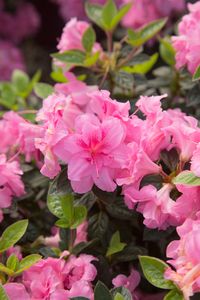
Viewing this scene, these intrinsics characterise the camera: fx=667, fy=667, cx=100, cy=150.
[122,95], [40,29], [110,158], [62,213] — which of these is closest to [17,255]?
[62,213]

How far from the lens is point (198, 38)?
1.36m

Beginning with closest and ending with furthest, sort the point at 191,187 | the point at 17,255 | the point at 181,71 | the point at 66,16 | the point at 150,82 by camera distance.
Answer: the point at 191,187 < the point at 17,255 < the point at 181,71 < the point at 150,82 < the point at 66,16

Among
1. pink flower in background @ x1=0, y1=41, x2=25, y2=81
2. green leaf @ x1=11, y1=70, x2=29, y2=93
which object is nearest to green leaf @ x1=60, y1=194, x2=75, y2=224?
green leaf @ x1=11, y1=70, x2=29, y2=93

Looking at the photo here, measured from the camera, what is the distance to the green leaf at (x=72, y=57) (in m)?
1.50

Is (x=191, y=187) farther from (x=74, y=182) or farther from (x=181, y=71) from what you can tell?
(x=181, y=71)

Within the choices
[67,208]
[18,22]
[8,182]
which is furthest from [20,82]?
[18,22]

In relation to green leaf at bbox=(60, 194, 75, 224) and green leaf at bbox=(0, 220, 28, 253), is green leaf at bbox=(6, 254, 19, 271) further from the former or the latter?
green leaf at bbox=(60, 194, 75, 224)

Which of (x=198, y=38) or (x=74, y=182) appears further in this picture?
(x=198, y=38)

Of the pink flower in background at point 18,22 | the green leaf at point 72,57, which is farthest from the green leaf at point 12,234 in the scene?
the pink flower in background at point 18,22

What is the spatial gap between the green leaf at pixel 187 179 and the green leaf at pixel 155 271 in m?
0.13

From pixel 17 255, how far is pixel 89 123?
0.31m

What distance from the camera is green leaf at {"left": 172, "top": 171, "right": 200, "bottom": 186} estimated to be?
104 centimetres

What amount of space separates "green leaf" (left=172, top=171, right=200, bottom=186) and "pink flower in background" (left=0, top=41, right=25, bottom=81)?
6.71ft

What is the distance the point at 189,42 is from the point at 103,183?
1.34 feet
